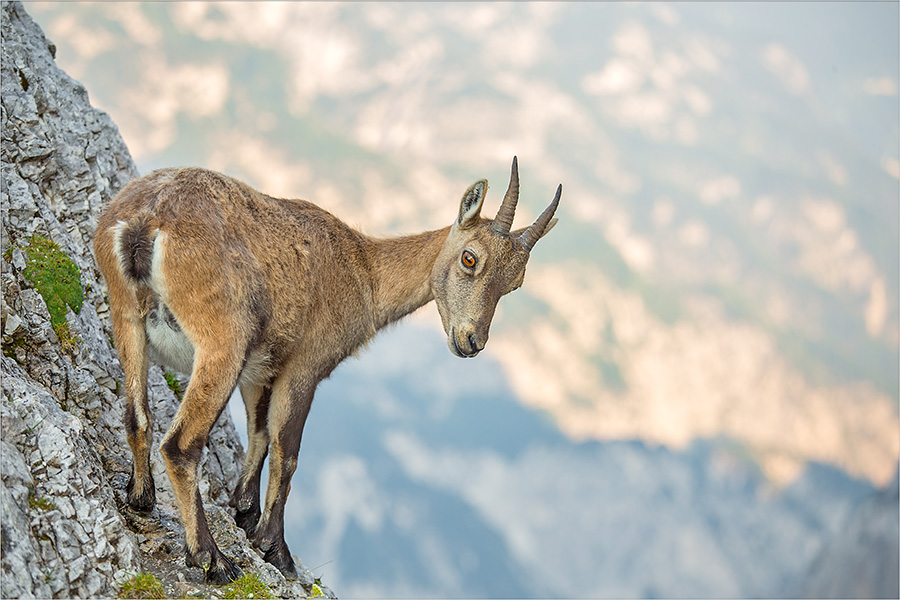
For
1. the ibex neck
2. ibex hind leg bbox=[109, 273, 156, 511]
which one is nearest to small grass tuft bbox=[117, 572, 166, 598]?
ibex hind leg bbox=[109, 273, 156, 511]

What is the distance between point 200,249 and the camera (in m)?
7.37

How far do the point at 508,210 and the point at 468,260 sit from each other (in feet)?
2.74

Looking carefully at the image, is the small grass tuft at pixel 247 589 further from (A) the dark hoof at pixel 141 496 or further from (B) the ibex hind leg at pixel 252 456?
(B) the ibex hind leg at pixel 252 456

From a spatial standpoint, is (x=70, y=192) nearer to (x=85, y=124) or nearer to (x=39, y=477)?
(x=85, y=124)

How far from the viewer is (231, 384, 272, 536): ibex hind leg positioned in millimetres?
9391

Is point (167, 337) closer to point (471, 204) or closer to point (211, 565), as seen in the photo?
point (211, 565)

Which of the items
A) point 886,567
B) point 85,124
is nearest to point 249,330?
point 85,124

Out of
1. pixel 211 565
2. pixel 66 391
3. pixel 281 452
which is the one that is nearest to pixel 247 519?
pixel 281 452

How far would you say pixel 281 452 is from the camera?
29.5ft

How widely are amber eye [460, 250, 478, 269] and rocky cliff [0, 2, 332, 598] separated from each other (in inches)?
177

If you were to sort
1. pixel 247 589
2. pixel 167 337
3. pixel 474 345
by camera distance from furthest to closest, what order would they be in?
pixel 474 345 < pixel 247 589 < pixel 167 337

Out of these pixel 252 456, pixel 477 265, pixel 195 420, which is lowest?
pixel 195 420

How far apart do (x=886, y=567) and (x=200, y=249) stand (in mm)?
60889

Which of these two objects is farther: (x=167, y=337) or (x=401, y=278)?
(x=401, y=278)
